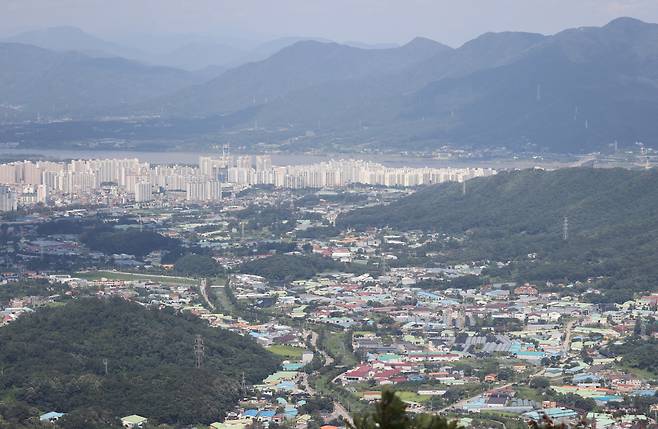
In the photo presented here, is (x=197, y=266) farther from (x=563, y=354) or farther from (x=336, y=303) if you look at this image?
(x=563, y=354)

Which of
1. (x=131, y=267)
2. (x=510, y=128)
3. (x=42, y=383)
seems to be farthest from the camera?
(x=510, y=128)

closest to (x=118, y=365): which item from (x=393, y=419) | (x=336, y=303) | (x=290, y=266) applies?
(x=336, y=303)

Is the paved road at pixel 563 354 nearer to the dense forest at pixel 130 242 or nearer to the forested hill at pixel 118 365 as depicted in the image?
the forested hill at pixel 118 365

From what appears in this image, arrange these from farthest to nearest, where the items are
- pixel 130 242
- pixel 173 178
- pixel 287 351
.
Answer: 1. pixel 173 178
2. pixel 130 242
3. pixel 287 351

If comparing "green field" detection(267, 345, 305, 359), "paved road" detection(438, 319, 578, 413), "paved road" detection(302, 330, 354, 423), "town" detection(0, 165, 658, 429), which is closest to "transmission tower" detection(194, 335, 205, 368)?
"town" detection(0, 165, 658, 429)

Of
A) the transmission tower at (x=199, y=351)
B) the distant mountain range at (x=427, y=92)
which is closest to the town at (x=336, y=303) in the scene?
the transmission tower at (x=199, y=351)

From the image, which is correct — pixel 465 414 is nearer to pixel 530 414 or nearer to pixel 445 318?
pixel 530 414

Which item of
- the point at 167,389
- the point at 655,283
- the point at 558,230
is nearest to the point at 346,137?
the point at 558,230
